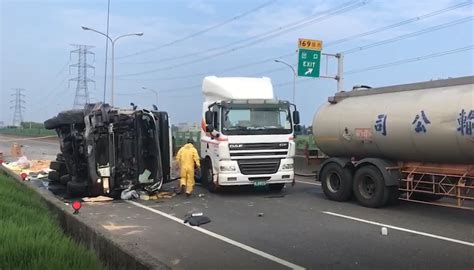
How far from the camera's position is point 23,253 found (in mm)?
5848

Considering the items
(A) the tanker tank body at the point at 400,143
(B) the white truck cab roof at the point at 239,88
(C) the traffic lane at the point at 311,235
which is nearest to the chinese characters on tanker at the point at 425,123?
(A) the tanker tank body at the point at 400,143

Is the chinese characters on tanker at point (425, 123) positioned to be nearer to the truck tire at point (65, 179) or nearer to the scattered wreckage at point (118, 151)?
the scattered wreckage at point (118, 151)

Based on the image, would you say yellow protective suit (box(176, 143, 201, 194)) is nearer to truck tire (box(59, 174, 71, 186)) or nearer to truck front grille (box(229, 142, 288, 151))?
truck front grille (box(229, 142, 288, 151))

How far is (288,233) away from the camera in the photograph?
9.30m

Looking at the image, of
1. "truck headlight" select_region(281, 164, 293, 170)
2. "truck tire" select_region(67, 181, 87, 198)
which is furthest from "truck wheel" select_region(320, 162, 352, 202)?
"truck tire" select_region(67, 181, 87, 198)

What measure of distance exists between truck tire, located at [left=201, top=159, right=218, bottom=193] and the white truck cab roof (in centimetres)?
186

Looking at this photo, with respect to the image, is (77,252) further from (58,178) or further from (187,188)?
(58,178)

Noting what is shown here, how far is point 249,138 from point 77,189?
4.61 m

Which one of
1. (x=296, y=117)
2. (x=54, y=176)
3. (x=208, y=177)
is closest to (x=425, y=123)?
(x=296, y=117)

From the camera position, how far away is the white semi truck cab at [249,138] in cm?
1426

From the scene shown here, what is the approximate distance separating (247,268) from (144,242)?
2.51m

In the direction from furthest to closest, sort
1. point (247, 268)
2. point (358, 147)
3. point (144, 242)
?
point (358, 147)
point (144, 242)
point (247, 268)

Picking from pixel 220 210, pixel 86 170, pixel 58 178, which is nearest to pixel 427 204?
pixel 220 210

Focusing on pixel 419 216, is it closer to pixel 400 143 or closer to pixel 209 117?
pixel 400 143
